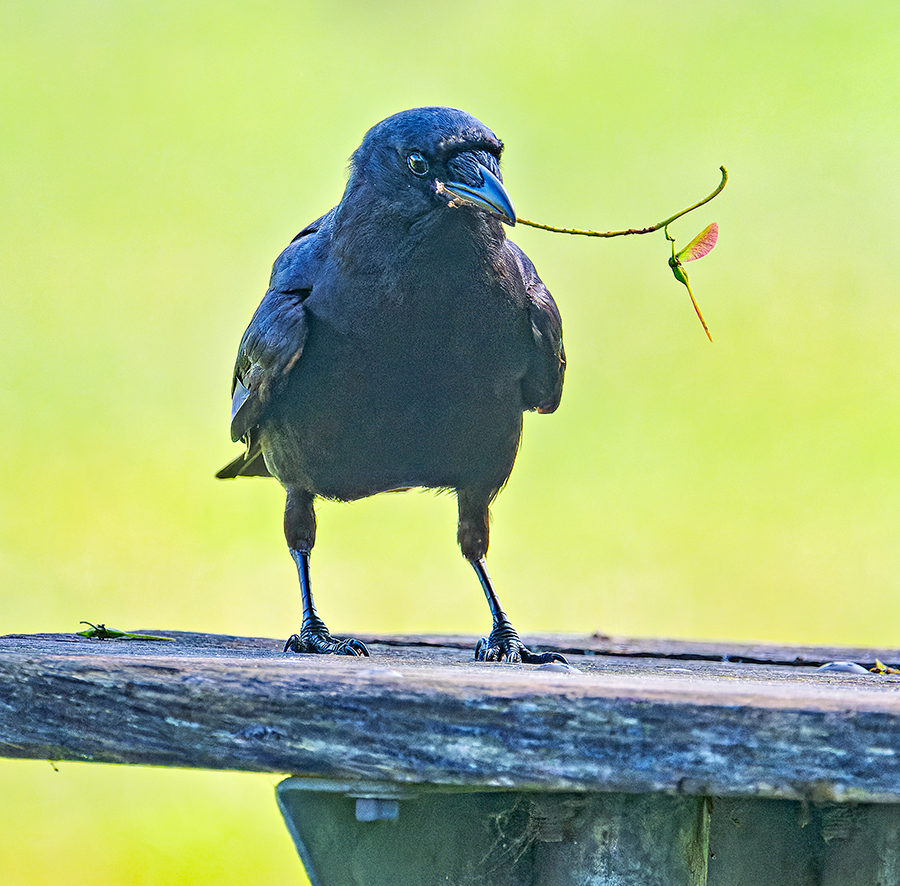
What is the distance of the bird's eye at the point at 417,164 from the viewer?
326 centimetres

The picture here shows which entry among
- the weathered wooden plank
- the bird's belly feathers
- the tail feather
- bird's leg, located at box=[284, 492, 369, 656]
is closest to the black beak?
the bird's belly feathers

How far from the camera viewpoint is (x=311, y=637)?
379 centimetres

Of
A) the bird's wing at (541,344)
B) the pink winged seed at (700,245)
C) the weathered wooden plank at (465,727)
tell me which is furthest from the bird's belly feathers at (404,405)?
the weathered wooden plank at (465,727)

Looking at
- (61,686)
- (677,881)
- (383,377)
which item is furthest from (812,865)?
(383,377)

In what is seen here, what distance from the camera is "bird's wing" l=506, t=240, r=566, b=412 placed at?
12.1 feet

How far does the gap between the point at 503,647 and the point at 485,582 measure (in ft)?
1.37

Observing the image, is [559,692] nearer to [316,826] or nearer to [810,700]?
[810,700]

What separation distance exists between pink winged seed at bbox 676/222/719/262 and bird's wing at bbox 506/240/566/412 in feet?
2.32

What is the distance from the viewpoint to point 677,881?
1.95 m

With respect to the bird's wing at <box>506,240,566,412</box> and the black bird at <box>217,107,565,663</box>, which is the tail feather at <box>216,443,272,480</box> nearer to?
the black bird at <box>217,107,565,663</box>

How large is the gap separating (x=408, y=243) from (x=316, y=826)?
6.13 ft

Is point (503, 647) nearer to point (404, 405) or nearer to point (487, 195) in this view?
point (404, 405)

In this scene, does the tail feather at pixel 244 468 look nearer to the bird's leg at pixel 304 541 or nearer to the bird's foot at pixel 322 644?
the bird's leg at pixel 304 541

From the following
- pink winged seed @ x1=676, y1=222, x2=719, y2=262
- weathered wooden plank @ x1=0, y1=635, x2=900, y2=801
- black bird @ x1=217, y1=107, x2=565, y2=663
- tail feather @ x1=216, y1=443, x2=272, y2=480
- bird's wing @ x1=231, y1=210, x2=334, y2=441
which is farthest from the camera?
tail feather @ x1=216, y1=443, x2=272, y2=480
